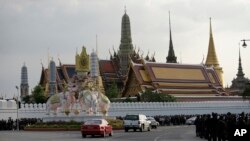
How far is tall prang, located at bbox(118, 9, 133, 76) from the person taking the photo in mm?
107062

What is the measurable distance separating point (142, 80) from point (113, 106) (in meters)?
25.2

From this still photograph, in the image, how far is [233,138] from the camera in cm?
1806

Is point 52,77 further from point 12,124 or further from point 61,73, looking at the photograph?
point 12,124

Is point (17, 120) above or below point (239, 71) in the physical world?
below

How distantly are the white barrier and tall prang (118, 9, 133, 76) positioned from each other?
111 ft

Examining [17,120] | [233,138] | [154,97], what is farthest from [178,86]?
[233,138]

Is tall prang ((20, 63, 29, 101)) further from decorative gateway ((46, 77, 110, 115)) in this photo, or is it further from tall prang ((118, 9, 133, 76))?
decorative gateway ((46, 77, 110, 115))

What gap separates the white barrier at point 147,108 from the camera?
54.5 meters

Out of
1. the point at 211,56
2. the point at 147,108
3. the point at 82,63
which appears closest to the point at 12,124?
the point at 82,63

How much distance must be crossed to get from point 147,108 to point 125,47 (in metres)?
44.4

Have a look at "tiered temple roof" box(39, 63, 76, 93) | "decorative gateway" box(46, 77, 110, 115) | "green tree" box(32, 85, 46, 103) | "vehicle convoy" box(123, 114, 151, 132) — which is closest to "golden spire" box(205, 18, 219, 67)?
"tiered temple roof" box(39, 63, 76, 93)

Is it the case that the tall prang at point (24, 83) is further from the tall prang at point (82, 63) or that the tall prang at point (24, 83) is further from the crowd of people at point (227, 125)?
the crowd of people at point (227, 125)

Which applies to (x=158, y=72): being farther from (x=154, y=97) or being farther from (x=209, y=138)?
(x=209, y=138)

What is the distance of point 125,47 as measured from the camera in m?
109
